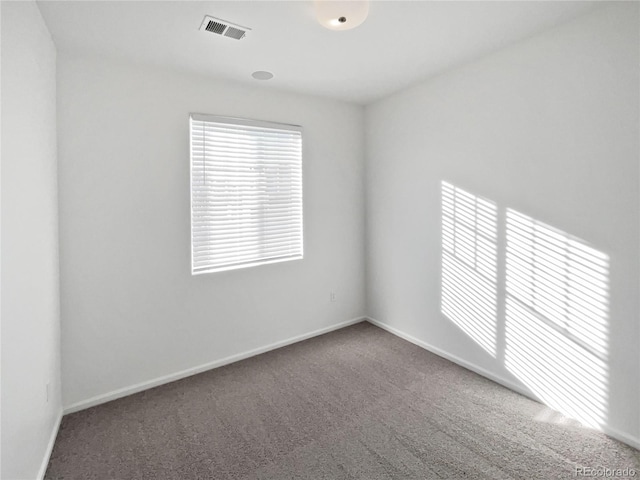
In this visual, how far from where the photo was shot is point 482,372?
2.91 meters

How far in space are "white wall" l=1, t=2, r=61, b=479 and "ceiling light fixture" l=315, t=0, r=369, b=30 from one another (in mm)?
1446

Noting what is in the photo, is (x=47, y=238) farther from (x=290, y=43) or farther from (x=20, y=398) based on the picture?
(x=290, y=43)

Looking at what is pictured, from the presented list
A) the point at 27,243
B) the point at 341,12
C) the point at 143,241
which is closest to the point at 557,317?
the point at 341,12

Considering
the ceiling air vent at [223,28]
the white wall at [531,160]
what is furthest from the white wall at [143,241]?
the white wall at [531,160]

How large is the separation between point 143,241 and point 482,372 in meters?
3.01

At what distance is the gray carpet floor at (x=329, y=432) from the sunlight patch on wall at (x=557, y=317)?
170mm

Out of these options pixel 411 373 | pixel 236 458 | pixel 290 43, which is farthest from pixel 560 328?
pixel 290 43

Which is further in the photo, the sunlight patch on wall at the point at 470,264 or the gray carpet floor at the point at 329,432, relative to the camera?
the sunlight patch on wall at the point at 470,264

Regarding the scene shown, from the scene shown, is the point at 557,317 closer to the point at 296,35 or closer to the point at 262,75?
the point at 296,35

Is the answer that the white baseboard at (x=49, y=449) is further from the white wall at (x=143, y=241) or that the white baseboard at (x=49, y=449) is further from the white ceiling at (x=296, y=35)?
the white ceiling at (x=296, y=35)

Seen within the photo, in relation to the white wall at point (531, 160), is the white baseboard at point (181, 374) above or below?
below

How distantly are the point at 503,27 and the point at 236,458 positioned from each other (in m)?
3.22

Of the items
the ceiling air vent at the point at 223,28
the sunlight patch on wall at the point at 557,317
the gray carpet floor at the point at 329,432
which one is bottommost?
the gray carpet floor at the point at 329,432

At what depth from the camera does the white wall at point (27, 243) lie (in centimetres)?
149
